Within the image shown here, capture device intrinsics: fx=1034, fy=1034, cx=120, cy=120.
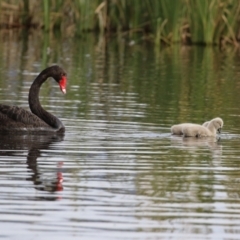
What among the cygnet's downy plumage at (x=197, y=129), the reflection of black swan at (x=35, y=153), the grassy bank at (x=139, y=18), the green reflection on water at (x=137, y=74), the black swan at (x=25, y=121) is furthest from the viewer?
the grassy bank at (x=139, y=18)

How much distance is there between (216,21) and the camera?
87.9ft

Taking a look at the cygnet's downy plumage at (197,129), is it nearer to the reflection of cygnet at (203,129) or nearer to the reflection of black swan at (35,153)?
the reflection of cygnet at (203,129)

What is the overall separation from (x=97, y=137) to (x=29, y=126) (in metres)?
1.00

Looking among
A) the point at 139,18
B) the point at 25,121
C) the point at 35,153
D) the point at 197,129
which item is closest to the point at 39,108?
the point at 25,121

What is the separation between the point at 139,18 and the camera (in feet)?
96.6

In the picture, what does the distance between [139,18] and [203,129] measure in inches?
681

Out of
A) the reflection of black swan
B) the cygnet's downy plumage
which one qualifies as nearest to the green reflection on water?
the cygnet's downy plumage

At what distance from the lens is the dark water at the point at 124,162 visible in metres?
7.46

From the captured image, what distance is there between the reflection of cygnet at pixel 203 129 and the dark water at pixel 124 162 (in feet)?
0.41

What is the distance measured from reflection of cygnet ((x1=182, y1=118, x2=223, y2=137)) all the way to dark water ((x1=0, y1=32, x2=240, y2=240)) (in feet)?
0.41

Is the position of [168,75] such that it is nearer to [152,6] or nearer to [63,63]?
[63,63]

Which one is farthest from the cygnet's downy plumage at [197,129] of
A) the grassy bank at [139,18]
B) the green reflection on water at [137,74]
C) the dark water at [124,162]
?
the grassy bank at [139,18]

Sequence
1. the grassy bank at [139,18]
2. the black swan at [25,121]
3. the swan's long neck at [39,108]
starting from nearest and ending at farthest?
1. the black swan at [25,121]
2. the swan's long neck at [39,108]
3. the grassy bank at [139,18]

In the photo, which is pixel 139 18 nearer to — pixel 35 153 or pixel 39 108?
pixel 39 108
